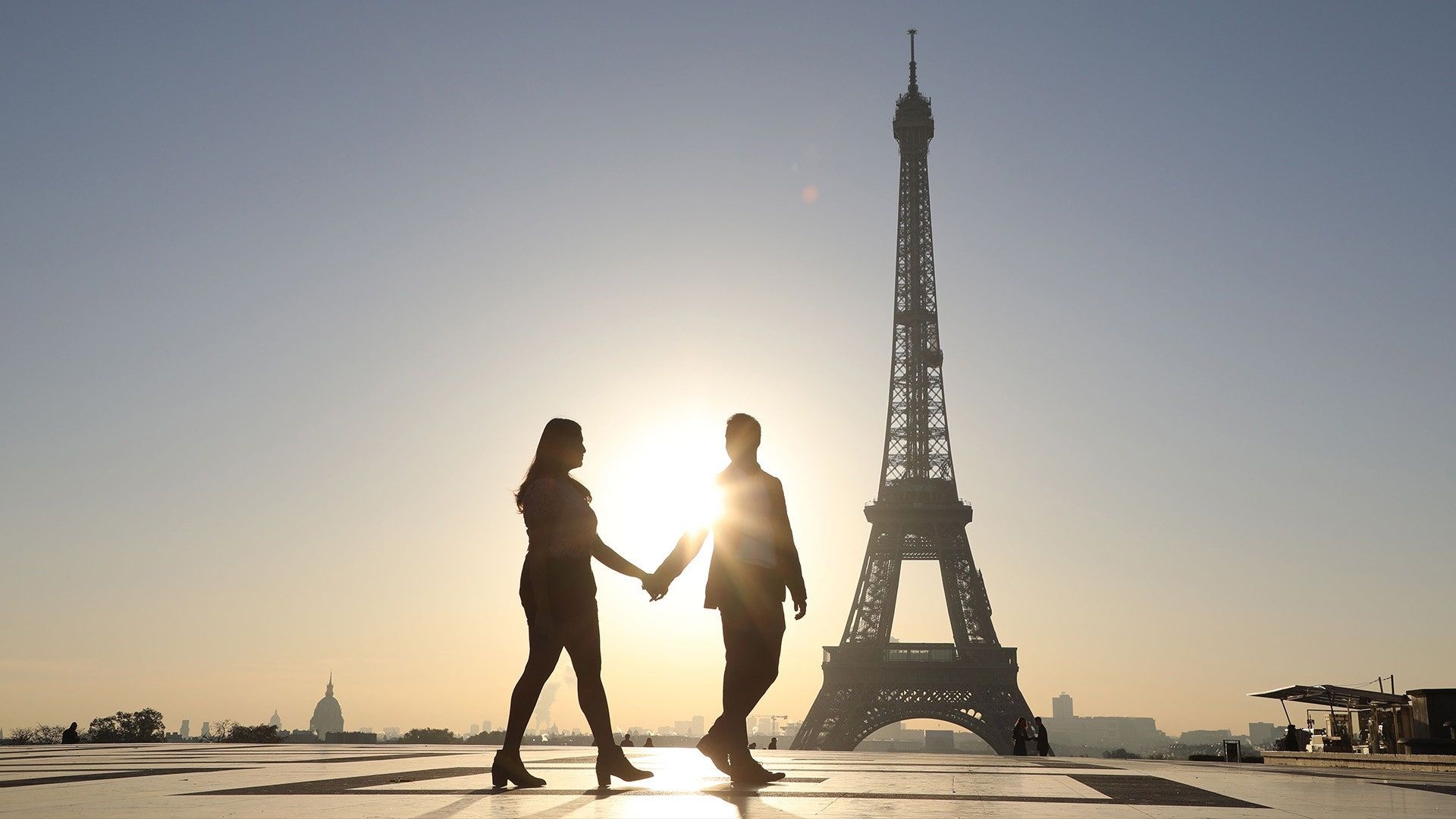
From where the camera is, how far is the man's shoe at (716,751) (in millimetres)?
7945

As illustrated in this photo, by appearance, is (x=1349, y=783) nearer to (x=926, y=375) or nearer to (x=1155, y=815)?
(x=1155, y=815)

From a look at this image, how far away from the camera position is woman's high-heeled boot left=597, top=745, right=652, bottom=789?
7525 millimetres

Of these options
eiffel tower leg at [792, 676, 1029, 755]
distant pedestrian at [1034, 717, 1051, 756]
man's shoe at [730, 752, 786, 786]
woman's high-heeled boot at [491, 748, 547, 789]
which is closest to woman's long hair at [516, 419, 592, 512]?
woman's high-heeled boot at [491, 748, 547, 789]

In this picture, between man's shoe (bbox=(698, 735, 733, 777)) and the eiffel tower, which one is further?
the eiffel tower

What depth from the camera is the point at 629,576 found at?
25.8 ft

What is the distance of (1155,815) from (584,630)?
3.60 m

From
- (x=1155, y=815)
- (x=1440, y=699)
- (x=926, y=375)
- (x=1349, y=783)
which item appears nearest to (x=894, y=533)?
(x=926, y=375)

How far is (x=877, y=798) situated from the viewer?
6508 mm

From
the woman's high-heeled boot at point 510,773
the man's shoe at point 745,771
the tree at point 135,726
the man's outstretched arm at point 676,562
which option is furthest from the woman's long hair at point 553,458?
the tree at point 135,726

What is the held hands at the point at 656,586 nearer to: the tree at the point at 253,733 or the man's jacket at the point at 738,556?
the man's jacket at the point at 738,556

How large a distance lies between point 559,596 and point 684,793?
4.86 feet

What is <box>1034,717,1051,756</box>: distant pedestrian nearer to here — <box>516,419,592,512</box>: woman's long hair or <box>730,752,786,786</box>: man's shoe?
<box>730,752,786,786</box>: man's shoe

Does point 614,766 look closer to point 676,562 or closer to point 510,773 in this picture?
point 510,773

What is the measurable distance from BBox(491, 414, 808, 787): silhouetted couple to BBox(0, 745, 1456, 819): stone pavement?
388 millimetres
